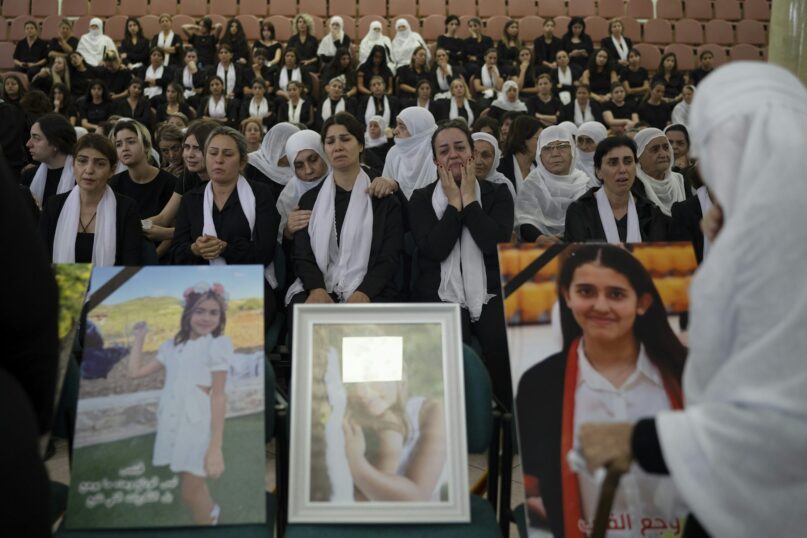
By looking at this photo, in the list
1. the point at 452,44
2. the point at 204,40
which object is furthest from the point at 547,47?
the point at 204,40

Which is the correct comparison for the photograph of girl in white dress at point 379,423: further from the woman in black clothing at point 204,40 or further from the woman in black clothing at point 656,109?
the woman in black clothing at point 204,40

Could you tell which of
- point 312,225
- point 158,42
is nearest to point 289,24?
point 158,42

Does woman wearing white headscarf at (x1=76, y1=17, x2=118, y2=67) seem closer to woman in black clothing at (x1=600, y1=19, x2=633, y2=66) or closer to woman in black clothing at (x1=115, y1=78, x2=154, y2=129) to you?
woman in black clothing at (x1=115, y1=78, x2=154, y2=129)

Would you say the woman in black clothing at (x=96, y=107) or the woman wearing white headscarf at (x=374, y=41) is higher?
the woman wearing white headscarf at (x=374, y=41)

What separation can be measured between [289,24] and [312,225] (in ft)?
28.5

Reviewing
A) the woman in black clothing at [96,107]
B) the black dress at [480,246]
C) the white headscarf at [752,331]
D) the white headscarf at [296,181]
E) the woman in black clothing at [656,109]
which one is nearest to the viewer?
the white headscarf at [752,331]

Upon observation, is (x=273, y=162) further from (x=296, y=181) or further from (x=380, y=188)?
(x=380, y=188)

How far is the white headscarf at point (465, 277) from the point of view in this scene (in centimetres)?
283

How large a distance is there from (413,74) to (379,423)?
8014 millimetres

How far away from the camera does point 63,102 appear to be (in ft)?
26.6

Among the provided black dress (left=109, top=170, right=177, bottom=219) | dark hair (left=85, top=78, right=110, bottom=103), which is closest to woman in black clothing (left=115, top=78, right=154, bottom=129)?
dark hair (left=85, top=78, right=110, bottom=103)

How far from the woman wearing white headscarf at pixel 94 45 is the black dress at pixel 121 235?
744 centimetres

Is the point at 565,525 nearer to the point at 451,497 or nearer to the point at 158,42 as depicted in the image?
the point at 451,497

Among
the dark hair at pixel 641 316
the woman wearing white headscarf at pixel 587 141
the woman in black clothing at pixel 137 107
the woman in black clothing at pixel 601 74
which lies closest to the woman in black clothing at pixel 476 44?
the woman in black clothing at pixel 601 74
